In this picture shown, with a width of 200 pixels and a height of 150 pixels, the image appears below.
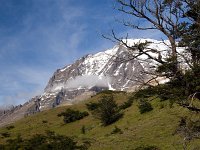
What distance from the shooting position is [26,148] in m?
31.0

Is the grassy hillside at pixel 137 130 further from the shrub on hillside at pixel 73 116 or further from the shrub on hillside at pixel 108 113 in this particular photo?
the shrub on hillside at pixel 73 116

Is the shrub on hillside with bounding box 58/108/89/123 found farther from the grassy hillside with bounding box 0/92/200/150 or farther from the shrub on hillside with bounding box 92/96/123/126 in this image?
the shrub on hillside with bounding box 92/96/123/126

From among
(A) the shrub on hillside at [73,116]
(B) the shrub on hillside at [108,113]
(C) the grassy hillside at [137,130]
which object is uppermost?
(A) the shrub on hillside at [73,116]

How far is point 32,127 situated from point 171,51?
6110 cm

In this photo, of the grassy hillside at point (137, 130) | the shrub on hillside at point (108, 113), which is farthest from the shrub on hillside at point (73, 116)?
the shrub on hillside at point (108, 113)

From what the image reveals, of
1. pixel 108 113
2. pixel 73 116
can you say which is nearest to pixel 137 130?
pixel 108 113

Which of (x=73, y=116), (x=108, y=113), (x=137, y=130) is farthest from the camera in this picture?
(x=73, y=116)

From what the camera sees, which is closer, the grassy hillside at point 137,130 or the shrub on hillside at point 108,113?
the grassy hillside at point 137,130

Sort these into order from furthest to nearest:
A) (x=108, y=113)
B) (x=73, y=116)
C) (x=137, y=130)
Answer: (x=73, y=116), (x=108, y=113), (x=137, y=130)

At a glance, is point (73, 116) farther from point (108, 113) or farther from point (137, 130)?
point (137, 130)

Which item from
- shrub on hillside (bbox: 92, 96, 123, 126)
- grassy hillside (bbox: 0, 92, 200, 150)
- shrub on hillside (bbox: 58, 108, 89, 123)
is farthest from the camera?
shrub on hillside (bbox: 58, 108, 89, 123)

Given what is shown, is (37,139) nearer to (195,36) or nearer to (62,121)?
(195,36)

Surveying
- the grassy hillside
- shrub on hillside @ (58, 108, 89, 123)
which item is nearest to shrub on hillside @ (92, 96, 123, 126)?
the grassy hillside

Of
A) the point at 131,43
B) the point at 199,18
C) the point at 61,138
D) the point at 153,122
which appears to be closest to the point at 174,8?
the point at 199,18
